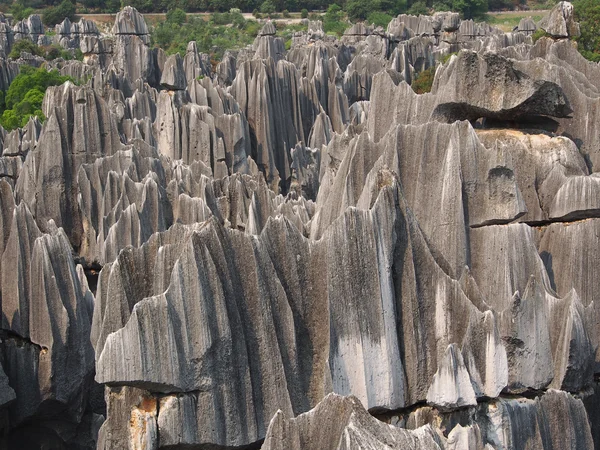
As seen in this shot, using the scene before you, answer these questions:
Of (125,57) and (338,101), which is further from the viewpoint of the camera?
(125,57)

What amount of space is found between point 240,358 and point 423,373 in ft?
7.16

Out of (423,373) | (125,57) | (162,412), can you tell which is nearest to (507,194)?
(423,373)

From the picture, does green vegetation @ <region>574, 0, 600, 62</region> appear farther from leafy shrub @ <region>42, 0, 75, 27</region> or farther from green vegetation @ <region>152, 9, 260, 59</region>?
leafy shrub @ <region>42, 0, 75, 27</region>

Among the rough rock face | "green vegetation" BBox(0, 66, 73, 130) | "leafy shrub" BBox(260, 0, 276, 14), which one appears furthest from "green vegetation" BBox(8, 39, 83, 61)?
the rough rock face

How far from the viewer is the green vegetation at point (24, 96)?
42719 mm

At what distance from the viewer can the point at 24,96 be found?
47125 millimetres

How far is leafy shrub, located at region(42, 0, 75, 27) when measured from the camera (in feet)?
351

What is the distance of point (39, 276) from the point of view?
16719 mm

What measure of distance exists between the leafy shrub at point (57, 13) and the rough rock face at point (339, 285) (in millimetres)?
85524

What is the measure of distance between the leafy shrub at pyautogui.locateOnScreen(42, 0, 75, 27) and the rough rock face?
8552 centimetres

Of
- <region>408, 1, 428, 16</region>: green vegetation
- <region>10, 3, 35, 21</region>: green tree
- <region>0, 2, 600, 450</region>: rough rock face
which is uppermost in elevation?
<region>10, 3, 35, 21</region>: green tree

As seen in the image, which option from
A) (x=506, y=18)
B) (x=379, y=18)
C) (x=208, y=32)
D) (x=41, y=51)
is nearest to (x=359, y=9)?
(x=379, y=18)

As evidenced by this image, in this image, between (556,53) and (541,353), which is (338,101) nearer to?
(556,53)

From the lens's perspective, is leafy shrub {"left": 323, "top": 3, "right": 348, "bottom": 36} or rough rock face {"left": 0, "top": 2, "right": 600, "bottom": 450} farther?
leafy shrub {"left": 323, "top": 3, "right": 348, "bottom": 36}
